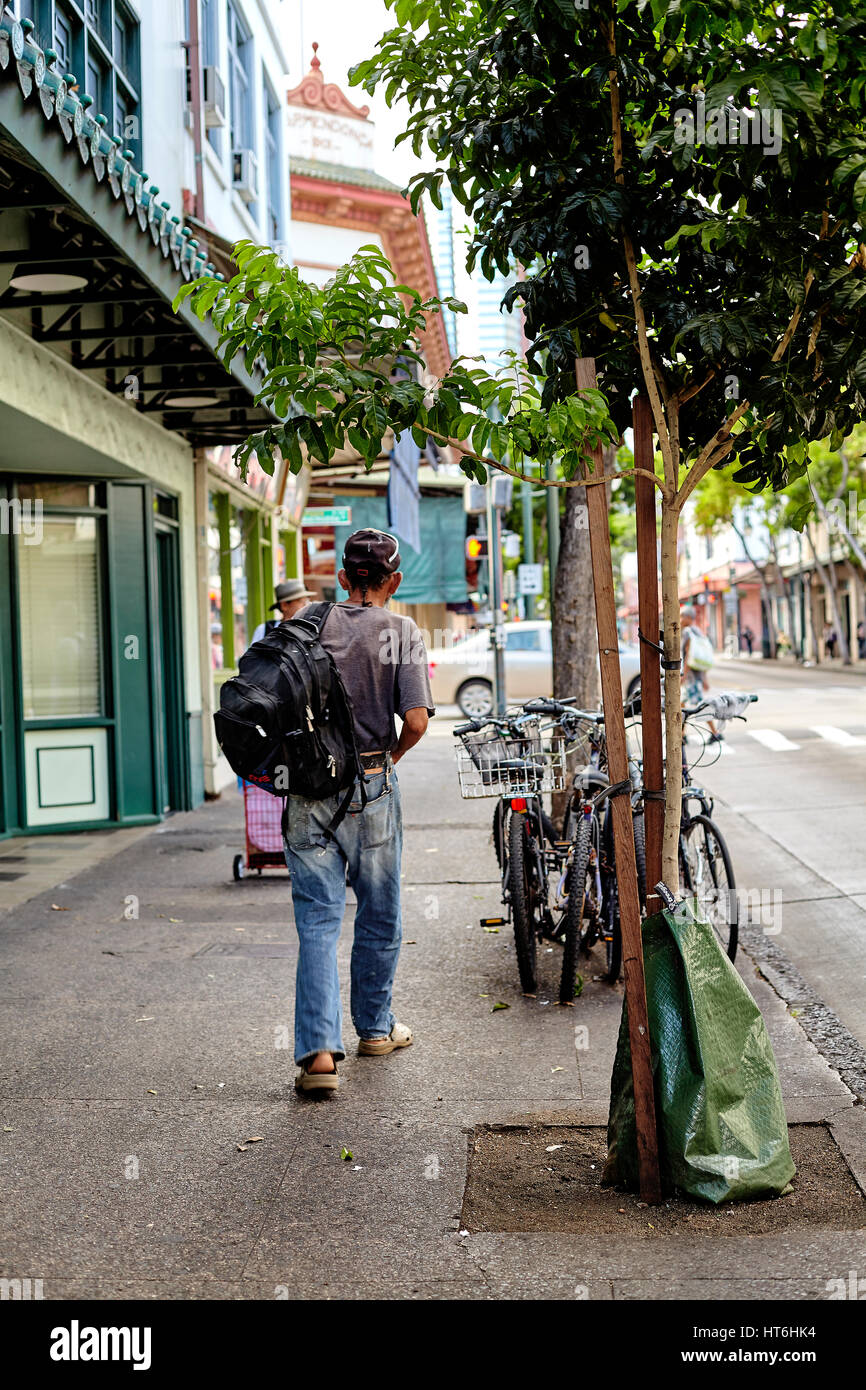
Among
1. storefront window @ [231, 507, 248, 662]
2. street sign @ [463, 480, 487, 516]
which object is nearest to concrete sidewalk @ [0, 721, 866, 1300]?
storefront window @ [231, 507, 248, 662]

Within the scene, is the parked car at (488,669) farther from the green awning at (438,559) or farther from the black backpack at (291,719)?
the black backpack at (291,719)

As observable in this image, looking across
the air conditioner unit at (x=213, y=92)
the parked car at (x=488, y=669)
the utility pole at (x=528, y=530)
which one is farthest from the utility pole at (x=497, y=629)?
the utility pole at (x=528, y=530)

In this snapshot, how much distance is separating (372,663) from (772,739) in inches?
547

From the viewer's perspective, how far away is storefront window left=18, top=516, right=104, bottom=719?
11242 millimetres

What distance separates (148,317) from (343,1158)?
6.15 metres

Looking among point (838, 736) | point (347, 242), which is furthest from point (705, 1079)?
point (347, 242)

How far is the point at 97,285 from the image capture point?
781 centimetres

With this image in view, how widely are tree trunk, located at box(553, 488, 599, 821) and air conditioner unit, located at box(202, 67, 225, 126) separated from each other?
5794 millimetres

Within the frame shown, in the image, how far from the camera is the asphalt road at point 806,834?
693 centimetres
